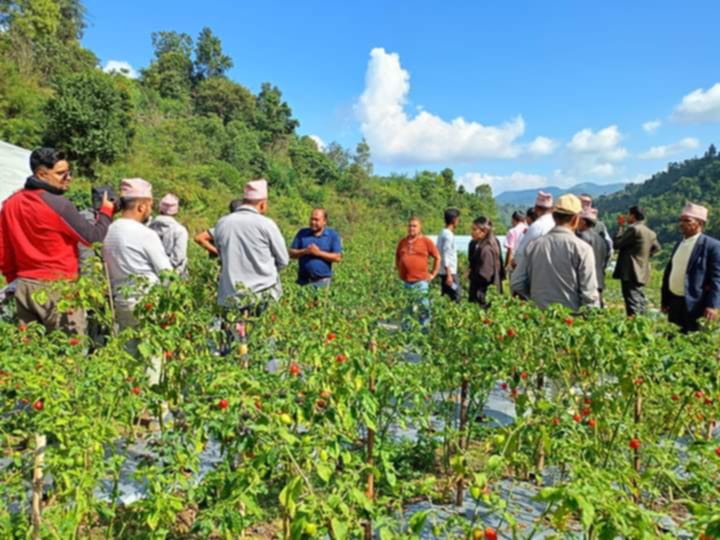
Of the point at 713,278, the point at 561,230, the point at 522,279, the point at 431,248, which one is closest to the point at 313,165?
the point at 431,248

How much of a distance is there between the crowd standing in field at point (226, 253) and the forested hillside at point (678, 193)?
2484cm

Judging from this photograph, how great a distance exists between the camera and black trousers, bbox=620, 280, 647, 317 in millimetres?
5422

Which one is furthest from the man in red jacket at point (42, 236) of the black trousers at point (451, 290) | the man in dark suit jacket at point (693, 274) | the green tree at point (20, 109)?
the green tree at point (20, 109)

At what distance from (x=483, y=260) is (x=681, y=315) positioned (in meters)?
1.93

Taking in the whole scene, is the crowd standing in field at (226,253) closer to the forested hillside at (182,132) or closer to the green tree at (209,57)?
the forested hillside at (182,132)

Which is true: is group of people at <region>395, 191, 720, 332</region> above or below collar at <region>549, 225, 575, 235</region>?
below

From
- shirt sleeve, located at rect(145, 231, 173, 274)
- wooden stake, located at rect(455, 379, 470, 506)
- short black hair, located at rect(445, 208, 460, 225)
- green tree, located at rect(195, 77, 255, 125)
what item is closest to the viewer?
wooden stake, located at rect(455, 379, 470, 506)

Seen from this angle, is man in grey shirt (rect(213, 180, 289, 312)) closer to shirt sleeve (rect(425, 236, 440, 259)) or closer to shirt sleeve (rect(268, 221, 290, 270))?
shirt sleeve (rect(268, 221, 290, 270))

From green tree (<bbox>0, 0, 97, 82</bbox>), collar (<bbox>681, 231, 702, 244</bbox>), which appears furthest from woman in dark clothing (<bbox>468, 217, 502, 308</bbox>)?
green tree (<bbox>0, 0, 97, 82</bbox>)

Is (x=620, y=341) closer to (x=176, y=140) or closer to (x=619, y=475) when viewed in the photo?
(x=619, y=475)

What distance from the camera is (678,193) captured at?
Result: 144ft

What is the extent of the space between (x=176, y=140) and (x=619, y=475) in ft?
91.6

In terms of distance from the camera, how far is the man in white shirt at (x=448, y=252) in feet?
18.7

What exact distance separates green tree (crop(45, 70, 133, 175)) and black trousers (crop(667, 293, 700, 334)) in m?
19.3
